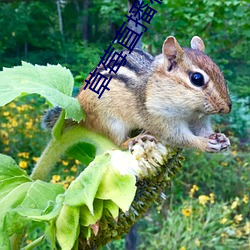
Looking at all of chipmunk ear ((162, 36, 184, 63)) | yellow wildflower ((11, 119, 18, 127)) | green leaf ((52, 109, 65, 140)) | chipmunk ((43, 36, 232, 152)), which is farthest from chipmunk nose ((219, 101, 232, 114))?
yellow wildflower ((11, 119, 18, 127))

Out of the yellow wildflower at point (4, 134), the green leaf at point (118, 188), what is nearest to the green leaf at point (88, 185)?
the green leaf at point (118, 188)

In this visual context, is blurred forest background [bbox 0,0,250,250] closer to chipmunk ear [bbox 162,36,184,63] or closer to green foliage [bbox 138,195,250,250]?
green foliage [bbox 138,195,250,250]

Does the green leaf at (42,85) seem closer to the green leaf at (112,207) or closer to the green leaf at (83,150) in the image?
the green leaf at (83,150)

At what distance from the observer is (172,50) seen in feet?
2.58

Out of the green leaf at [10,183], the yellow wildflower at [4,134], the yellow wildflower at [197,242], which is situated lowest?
the yellow wildflower at [4,134]

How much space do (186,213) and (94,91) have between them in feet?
4.89

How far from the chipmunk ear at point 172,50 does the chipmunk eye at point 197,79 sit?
0.04 meters

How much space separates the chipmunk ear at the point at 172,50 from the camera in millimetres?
766

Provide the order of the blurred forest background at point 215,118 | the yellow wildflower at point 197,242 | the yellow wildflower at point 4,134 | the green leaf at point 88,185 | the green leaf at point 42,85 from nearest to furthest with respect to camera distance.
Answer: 1. the green leaf at point 88,185
2. the green leaf at point 42,85
3. the blurred forest background at point 215,118
4. the yellow wildflower at point 197,242
5. the yellow wildflower at point 4,134

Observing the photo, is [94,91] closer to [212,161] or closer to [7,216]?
[7,216]

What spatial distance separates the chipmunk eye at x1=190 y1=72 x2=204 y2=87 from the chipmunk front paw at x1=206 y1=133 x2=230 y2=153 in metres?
0.09

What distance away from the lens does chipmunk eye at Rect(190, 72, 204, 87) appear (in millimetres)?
744

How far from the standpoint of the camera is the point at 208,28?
2.02 m

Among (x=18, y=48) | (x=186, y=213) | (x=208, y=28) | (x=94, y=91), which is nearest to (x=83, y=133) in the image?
(x=94, y=91)
